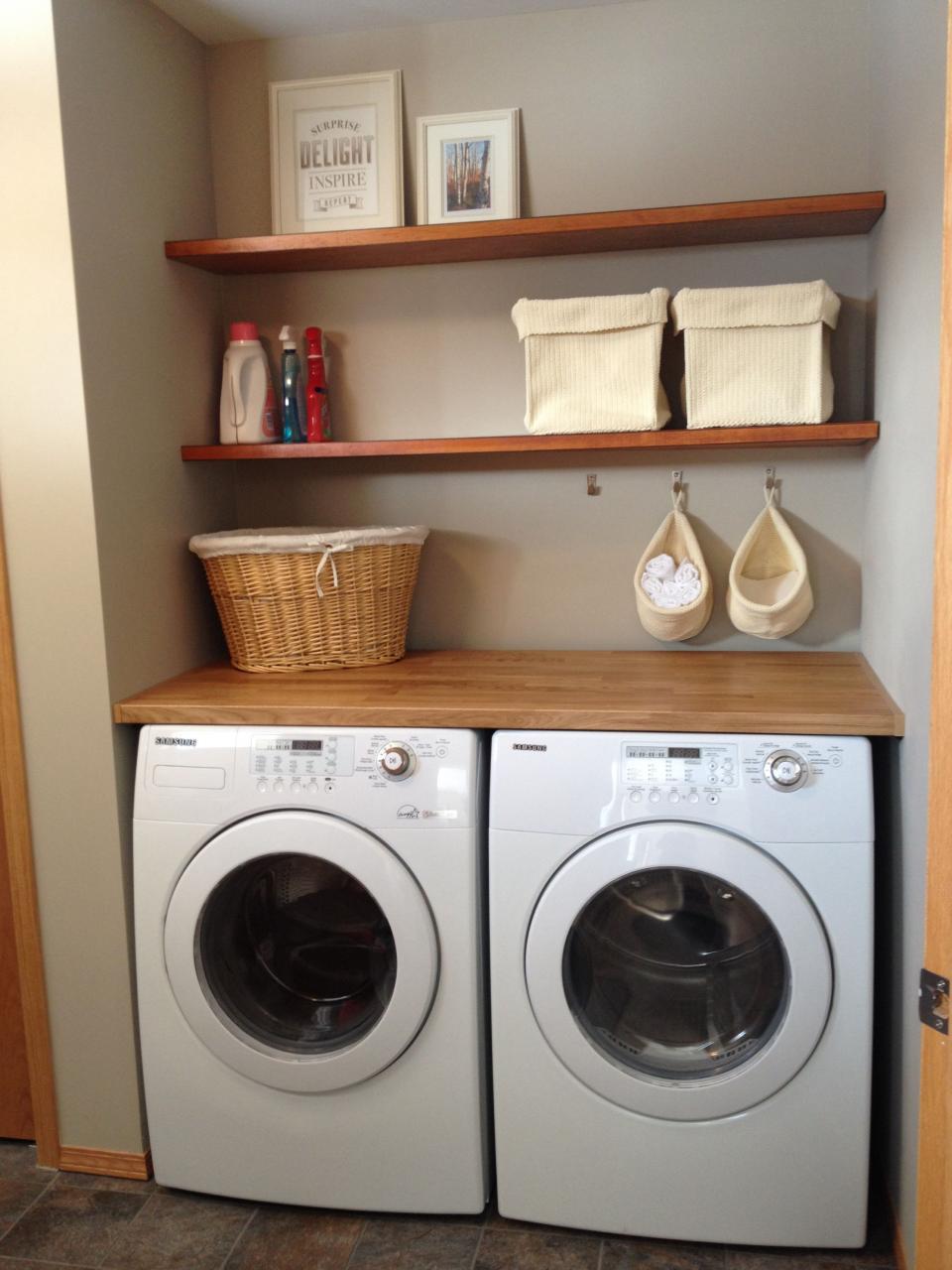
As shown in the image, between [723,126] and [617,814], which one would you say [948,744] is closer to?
[617,814]

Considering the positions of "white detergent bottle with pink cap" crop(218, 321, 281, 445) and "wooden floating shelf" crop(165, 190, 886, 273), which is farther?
"white detergent bottle with pink cap" crop(218, 321, 281, 445)

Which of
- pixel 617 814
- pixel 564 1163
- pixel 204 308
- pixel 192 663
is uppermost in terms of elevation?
pixel 204 308

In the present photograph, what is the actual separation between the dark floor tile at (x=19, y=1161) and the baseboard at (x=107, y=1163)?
0.04 metres

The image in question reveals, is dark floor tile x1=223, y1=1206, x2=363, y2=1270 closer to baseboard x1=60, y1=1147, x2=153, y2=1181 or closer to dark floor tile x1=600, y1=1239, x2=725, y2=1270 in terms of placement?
baseboard x1=60, y1=1147, x2=153, y2=1181

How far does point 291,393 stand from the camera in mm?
2385

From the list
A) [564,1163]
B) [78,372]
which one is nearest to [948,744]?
[564,1163]

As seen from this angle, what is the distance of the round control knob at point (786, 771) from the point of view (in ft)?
5.79

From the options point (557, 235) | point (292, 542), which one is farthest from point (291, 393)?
point (557, 235)

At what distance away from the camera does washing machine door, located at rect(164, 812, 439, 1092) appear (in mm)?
1886

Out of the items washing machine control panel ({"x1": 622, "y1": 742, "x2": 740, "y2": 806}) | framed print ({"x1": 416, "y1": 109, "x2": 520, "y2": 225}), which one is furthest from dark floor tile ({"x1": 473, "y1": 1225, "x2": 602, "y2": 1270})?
framed print ({"x1": 416, "y1": 109, "x2": 520, "y2": 225})

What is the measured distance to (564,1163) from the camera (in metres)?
1.92

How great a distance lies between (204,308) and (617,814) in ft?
4.70

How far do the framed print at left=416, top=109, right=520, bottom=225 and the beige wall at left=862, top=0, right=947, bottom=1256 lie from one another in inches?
28.5

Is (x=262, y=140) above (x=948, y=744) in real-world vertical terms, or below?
above
